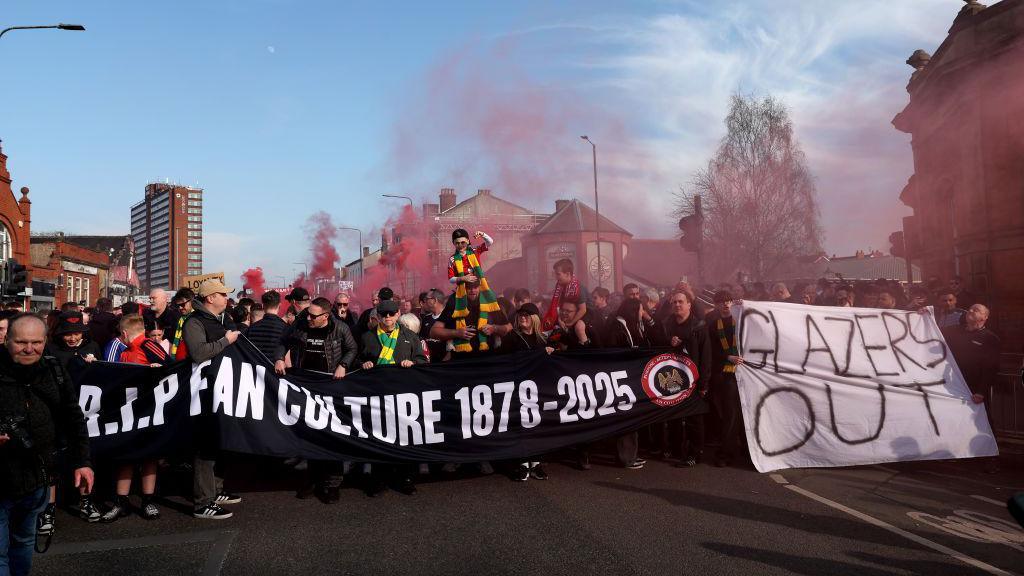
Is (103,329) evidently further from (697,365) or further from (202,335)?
(697,365)

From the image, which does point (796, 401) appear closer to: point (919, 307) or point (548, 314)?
point (919, 307)

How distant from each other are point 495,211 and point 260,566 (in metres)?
73.3

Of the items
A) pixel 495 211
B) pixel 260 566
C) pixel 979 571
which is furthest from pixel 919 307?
pixel 495 211

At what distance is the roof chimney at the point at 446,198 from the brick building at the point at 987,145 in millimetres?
58378

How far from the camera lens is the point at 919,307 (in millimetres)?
8320

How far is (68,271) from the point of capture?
5575cm

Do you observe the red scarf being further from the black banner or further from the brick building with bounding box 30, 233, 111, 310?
the brick building with bounding box 30, 233, 111, 310

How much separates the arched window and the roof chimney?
40.0 m

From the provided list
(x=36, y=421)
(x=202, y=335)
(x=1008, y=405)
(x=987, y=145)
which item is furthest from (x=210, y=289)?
(x=987, y=145)

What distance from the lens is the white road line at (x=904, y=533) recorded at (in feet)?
14.8

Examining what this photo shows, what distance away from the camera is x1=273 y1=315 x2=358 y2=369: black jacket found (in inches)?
276

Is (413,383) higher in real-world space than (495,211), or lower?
lower

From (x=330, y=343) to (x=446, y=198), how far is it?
7110 cm

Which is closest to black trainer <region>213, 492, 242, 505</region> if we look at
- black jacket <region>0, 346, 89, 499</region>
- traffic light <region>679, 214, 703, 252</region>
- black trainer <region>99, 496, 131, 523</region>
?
black trainer <region>99, 496, 131, 523</region>
